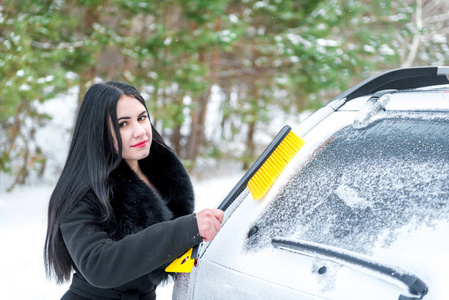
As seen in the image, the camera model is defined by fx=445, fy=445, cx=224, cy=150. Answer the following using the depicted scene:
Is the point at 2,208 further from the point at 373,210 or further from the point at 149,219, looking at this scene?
the point at 373,210

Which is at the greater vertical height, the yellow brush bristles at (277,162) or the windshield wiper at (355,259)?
the yellow brush bristles at (277,162)

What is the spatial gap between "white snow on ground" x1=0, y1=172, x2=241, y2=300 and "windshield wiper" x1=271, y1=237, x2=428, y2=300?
1.08 m

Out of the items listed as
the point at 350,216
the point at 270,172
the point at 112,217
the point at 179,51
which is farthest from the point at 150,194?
the point at 179,51

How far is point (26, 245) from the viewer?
18.9ft

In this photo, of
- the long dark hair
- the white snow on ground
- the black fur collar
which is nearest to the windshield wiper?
the black fur collar

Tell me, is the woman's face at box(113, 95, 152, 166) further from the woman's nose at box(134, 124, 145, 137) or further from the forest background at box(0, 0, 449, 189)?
the forest background at box(0, 0, 449, 189)

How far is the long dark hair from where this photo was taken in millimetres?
1733

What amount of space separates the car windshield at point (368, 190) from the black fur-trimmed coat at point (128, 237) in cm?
30

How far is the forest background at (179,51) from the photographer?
726cm

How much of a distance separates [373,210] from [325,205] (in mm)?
179

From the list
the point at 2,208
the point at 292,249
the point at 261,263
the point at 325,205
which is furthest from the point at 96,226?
the point at 2,208

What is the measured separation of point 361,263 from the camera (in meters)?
1.22

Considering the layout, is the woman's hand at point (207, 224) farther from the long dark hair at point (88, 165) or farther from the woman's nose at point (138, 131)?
the woman's nose at point (138, 131)

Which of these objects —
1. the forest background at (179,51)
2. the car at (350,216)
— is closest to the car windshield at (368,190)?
the car at (350,216)
